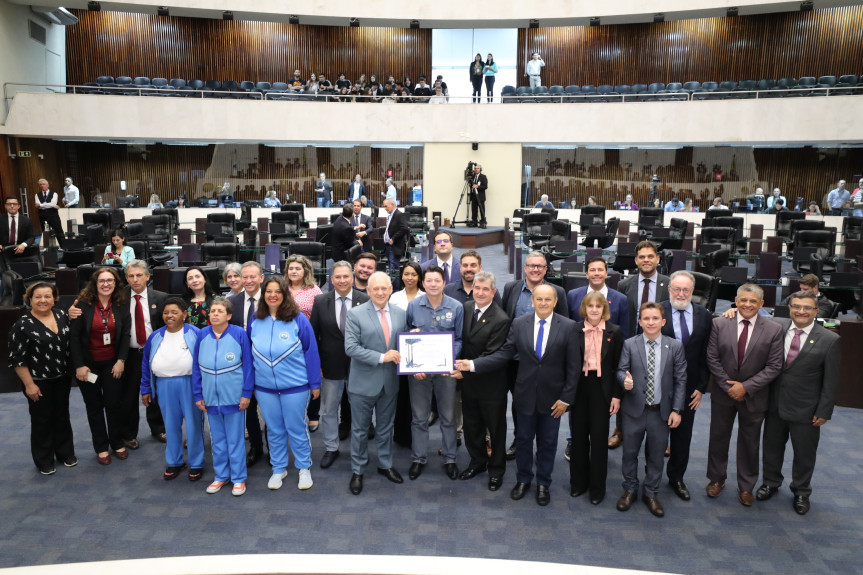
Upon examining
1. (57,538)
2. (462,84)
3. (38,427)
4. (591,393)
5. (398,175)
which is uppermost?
(462,84)

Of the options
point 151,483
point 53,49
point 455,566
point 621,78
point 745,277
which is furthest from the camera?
point 621,78

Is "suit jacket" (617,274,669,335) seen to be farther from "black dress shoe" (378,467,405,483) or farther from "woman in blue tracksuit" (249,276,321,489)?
"woman in blue tracksuit" (249,276,321,489)

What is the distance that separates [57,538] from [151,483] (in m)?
0.85

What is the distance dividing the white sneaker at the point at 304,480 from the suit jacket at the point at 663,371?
7.88 feet

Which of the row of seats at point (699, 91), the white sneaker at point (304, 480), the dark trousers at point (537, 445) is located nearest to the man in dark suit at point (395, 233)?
the white sneaker at point (304, 480)

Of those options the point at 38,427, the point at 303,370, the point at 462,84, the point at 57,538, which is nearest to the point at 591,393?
the point at 303,370

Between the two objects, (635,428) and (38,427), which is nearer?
(635,428)

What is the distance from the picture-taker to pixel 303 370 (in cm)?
509

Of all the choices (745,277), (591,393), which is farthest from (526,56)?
(591,393)

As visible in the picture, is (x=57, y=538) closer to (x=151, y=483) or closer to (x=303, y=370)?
(x=151, y=483)

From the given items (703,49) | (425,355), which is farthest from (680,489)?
(703,49)

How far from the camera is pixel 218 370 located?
4961 mm

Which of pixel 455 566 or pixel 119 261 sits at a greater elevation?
pixel 119 261

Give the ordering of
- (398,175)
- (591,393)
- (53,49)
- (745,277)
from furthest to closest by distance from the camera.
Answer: (398,175)
(53,49)
(745,277)
(591,393)
